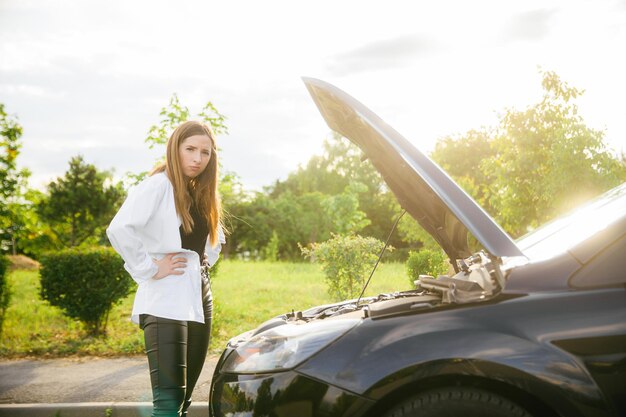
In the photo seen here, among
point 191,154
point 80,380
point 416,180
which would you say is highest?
point 191,154

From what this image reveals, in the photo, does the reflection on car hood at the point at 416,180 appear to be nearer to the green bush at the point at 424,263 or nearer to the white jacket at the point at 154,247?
the white jacket at the point at 154,247

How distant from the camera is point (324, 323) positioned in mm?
2246

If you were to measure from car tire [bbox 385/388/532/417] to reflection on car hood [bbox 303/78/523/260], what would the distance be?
0.51m

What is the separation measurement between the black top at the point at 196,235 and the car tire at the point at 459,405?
1.53 metres

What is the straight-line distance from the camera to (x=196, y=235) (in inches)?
121

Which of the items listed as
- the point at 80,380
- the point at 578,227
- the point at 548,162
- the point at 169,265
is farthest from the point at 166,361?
the point at 548,162

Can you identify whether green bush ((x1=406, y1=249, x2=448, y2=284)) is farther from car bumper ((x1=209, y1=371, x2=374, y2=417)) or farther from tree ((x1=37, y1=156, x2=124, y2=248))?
tree ((x1=37, y1=156, x2=124, y2=248))

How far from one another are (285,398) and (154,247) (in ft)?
4.00

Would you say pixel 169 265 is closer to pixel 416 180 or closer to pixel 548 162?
pixel 416 180

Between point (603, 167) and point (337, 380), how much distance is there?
10360 millimetres

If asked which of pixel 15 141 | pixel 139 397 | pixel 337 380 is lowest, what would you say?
pixel 139 397

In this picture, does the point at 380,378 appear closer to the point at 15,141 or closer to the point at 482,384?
the point at 482,384

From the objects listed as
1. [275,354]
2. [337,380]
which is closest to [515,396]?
[337,380]

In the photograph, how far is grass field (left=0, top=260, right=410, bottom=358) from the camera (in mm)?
7109
